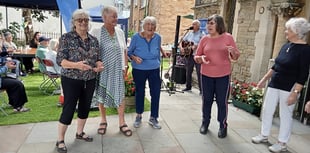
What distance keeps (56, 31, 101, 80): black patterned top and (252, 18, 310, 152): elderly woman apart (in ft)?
6.80

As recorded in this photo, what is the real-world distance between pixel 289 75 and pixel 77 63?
2266mm

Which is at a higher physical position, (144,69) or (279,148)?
(144,69)

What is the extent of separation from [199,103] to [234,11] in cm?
286

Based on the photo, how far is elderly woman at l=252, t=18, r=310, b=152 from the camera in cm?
260

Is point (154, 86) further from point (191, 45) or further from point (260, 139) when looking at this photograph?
point (191, 45)

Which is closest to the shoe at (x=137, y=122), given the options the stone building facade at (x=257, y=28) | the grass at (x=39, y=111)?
the grass at (x=39, y=111)

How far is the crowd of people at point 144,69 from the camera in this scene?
2592mm

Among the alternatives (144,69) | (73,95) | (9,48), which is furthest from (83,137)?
(9,48)

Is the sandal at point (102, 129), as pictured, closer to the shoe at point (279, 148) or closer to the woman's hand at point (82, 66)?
the woman's hand at point (82, 66)

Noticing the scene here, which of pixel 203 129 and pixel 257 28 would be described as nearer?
pixel 203 129

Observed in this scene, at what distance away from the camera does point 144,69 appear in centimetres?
331

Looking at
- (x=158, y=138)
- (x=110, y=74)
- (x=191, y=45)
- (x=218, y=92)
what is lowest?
(x=158, y=138)

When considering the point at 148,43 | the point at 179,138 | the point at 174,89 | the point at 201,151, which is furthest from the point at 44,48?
the point at 201,151

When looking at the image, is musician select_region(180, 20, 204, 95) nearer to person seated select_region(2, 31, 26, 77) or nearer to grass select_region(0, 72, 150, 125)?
grass select_region(0, 72, 150, 125)
